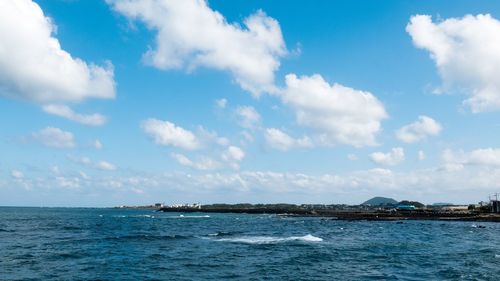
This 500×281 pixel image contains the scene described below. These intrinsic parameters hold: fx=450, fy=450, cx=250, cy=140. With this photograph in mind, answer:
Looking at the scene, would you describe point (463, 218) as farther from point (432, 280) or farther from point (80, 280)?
point (80, 280)

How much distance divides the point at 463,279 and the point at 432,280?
2155mm

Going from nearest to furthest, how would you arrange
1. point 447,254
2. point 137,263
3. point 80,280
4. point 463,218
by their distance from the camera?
1. point 80,280
2. point 137,263
3. point 447,254
4. point 463,218

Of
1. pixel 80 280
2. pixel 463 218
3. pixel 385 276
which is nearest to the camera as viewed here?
pixel 80 280

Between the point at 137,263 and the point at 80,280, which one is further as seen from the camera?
the point at 137,263

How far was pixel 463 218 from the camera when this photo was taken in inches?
4370

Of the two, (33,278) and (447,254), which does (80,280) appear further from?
(447,254)

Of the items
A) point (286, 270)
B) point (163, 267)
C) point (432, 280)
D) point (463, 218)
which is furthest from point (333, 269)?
point (463, 218)

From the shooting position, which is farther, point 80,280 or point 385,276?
point 385,276

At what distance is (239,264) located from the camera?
37.8 metres

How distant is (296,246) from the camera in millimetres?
52000

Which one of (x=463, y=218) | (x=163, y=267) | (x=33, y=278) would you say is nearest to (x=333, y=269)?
(x=163, y=267)

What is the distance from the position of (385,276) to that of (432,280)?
10.7ft

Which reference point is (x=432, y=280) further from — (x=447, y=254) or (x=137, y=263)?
(x=137, y=263)

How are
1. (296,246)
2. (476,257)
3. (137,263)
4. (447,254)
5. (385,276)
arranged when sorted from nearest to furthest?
1. (385,276)
2. (137,263)
3. (476,257)
4. (447,254)
5. (296,246)
